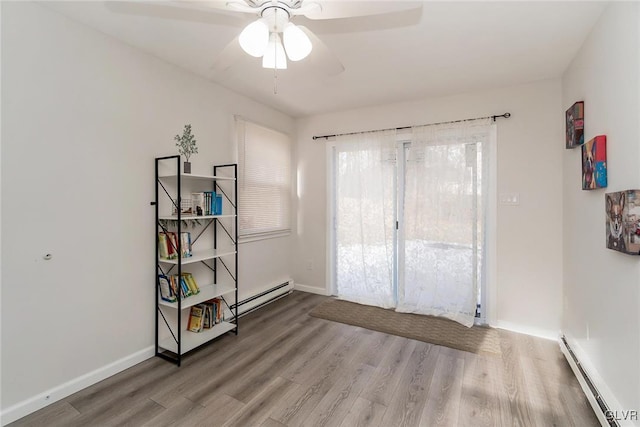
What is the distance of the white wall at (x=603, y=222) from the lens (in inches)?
56.9

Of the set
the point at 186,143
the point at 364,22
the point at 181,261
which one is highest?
the point at 364,22

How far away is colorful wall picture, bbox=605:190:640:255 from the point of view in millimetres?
1384

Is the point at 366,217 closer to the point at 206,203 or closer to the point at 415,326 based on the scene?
the point at 415,326

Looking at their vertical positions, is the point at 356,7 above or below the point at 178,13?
below

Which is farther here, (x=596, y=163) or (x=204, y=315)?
(x=204, y=315)

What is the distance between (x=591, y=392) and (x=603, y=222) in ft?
3.55

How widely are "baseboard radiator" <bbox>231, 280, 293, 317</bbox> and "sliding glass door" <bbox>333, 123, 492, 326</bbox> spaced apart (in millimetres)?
719

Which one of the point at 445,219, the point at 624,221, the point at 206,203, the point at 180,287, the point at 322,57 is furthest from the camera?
the point at 445,219

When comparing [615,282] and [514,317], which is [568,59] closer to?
[615,282]

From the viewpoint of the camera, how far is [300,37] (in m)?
1.33

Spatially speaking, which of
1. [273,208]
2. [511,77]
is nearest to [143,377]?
[273,208]

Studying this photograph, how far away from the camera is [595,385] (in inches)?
70.9

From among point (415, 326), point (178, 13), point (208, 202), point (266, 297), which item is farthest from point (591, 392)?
point (178, 13)

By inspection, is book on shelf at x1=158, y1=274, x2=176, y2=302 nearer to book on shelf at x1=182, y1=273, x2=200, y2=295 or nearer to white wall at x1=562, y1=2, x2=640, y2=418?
book on shelf at x1=182, y1=273, x2=200, y2=295
